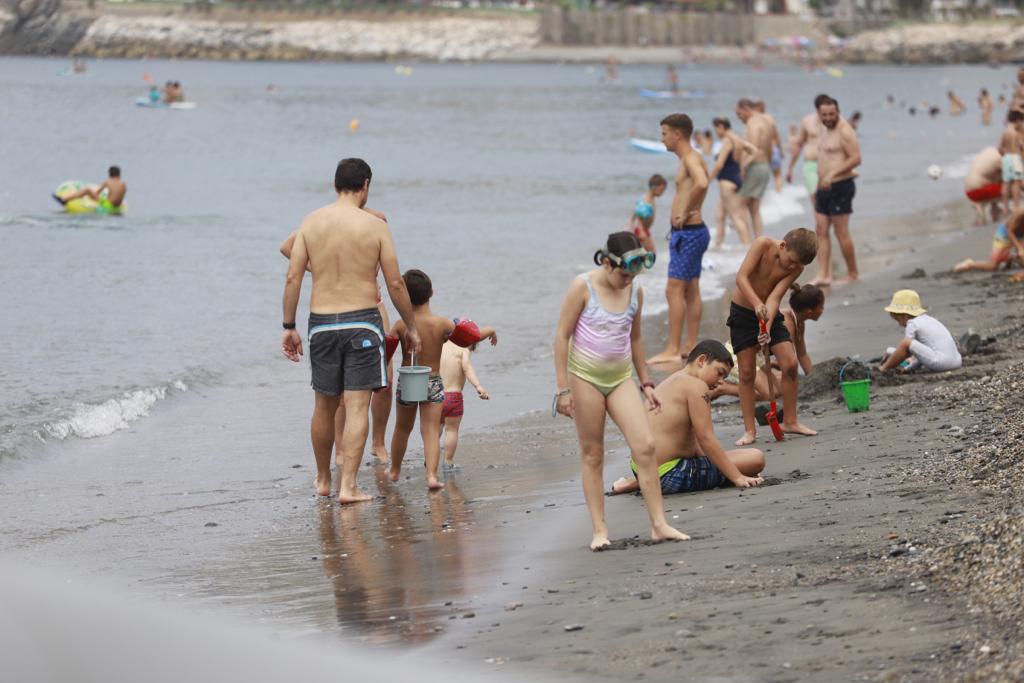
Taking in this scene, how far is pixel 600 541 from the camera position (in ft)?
22.1

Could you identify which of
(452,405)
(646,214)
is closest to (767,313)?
(452,405)

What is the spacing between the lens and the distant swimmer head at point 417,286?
28.5ft

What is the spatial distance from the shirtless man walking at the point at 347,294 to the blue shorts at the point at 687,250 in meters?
4.17

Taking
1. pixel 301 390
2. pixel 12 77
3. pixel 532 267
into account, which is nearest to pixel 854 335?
pixel 301 390

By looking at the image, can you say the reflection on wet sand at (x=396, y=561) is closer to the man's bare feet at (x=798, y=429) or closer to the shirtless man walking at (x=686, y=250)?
the man's bare feet at (x=798, y=429)

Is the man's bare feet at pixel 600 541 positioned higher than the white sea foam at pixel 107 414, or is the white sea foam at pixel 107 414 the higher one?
the man's bare feet at pixel 600 541

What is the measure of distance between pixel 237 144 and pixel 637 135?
Result: 1362 centimetres

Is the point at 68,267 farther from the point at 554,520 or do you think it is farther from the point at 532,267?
the point at 554,520

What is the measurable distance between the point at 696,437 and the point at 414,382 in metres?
1.76

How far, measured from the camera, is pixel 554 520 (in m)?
Answer: 7.60

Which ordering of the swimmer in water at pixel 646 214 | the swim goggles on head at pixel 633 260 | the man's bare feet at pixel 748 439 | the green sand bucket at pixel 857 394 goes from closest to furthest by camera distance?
the swim goggles on head at pixel 633 260
the man's bare feet at pixel 748 439
the green sand bucket at pixel 857 394
the swimmer in water at pixel 646 214

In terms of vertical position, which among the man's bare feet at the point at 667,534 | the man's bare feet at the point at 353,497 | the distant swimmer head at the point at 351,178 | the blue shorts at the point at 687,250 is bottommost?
the man's bare feet at the point at 353,497

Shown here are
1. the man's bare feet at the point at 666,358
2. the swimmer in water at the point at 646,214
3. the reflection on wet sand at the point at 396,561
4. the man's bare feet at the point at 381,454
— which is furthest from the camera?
the swimmer in water at the point at 646,214

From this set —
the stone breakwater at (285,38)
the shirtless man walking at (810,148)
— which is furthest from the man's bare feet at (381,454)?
the stone breakwater at (285,38)
